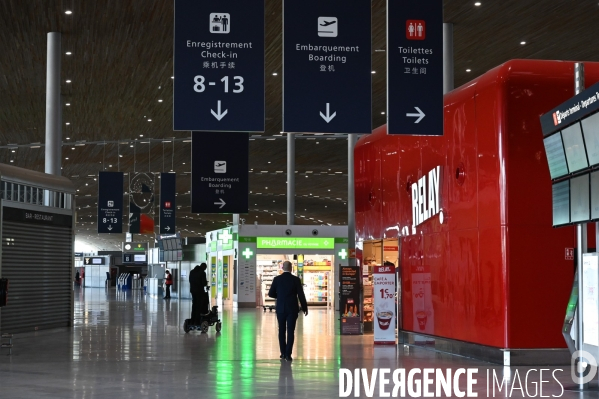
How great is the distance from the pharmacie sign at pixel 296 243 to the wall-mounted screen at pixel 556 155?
2448 centimetres

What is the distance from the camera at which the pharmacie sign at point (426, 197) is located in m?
14.3

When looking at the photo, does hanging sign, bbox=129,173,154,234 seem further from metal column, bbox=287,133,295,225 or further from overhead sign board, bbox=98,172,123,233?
metal column, bbox=287,133,295,225

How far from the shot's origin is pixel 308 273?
113 feet

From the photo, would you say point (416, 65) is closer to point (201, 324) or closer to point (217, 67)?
point (217, 67)

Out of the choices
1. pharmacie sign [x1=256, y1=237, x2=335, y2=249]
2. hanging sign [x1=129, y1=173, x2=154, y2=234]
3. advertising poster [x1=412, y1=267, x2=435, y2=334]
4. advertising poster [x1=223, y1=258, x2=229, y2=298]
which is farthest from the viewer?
advertising poster [x1=223, y1=258, x2=229, y2=298]

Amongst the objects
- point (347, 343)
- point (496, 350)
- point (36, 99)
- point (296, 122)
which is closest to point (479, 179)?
point (496, 350)

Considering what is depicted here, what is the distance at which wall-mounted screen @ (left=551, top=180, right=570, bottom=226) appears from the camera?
377 inches

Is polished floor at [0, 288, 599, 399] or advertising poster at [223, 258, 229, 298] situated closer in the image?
polished floor at [0, 288, 599, 399]

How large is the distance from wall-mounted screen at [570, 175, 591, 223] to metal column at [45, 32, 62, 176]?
14.8 meters

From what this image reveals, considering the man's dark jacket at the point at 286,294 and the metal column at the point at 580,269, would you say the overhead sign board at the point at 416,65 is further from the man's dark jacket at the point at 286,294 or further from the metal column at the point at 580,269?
the man's dark jacket at the point at 286,294

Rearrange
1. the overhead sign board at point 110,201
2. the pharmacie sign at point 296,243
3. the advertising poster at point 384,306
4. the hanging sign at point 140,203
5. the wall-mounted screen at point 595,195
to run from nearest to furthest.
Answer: the wall-mounted screen at point 595,195 < the advertising poster at point 384,306 < the overhead sign board at point 110,201 < the hanging sign at point 140,203 < the pharmacie sign at point 296,243

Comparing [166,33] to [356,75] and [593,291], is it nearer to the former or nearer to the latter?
[356,75]

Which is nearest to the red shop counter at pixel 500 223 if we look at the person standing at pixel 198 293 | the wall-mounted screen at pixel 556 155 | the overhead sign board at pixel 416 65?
the overhead sign board at pixel 416 65

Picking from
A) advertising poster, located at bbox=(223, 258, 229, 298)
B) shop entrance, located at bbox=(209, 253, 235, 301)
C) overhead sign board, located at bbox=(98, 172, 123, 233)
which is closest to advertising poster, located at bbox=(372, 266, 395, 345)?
overhead sign board, located at bbox=(98, 172, 123, 233)
